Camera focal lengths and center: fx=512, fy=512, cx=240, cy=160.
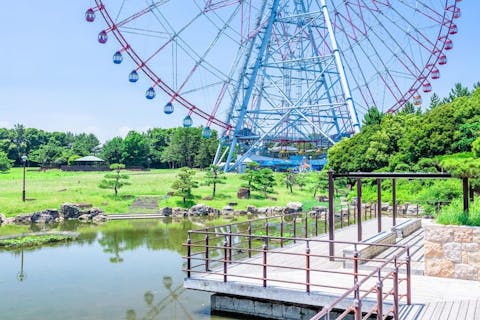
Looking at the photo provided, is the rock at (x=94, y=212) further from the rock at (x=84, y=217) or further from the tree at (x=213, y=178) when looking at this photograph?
the tree at (x=213, y=178)

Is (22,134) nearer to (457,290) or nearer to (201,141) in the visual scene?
(201,141)

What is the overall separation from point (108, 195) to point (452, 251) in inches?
1213

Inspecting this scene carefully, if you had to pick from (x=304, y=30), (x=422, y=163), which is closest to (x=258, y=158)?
(x=304, y=30)

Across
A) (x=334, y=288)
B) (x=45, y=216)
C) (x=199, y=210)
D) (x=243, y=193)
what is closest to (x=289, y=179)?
(x=243, y=193)

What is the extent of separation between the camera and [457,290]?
27.7 feet

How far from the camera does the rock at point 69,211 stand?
3109 centimetres

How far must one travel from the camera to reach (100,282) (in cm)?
1341

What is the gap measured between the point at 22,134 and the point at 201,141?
104 feet

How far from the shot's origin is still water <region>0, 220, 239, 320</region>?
34.5 feet

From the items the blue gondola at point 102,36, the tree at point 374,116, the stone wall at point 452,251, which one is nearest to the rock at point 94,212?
the blue gondola at point 102,36

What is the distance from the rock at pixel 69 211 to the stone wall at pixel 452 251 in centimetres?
2548

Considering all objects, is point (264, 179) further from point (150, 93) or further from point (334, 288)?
point (334, 288)

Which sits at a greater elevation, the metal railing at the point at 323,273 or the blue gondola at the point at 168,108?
the blue gondola at the point at 168,108

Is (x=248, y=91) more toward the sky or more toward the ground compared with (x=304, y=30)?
more toward the ground
